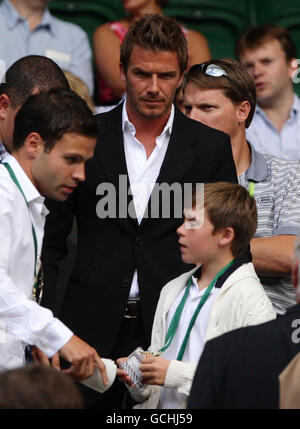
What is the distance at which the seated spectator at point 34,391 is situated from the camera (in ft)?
7.55

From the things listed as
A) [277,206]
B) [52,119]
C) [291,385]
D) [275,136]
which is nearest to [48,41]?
[275,136]

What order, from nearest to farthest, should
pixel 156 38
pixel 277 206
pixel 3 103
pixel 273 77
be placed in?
pixel 3 103
pixel 156 38
pixel 277 206
pixel 273 77

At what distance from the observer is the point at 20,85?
165 inches

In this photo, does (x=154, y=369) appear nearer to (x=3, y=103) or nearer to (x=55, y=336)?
(x=55, y=336)

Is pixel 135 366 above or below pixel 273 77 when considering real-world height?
below

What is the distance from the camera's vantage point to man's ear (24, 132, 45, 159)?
11.8 feet

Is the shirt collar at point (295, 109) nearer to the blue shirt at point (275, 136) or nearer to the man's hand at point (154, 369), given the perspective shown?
the blue shirt at point (275, 136)

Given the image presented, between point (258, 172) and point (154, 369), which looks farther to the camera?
point (258, 172)

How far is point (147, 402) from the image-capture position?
3930mm

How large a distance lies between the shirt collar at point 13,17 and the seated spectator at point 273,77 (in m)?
1.25

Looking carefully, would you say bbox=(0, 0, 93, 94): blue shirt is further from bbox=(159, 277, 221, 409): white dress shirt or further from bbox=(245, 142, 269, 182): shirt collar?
bbox=(159, 277, 221, 409): white dress shirt

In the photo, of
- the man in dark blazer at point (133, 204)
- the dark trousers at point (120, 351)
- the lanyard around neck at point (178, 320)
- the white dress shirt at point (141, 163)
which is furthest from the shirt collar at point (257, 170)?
the dark trousers at point (120, 351)

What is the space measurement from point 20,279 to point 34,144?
50 centimetres

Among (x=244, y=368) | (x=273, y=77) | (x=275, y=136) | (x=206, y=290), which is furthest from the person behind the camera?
(x=273, y=77)
